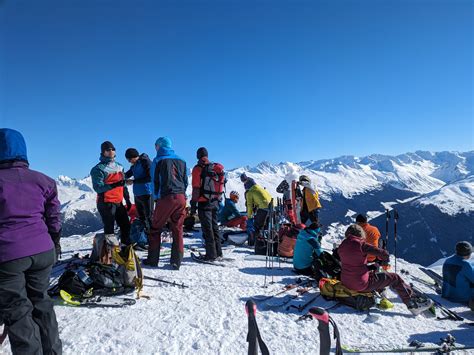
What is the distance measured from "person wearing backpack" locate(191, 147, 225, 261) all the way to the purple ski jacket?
484cm

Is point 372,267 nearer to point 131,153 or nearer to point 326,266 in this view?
point 326,266

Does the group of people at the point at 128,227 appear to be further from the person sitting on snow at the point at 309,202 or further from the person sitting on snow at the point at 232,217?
the person sitting on snow at the point at 232,217

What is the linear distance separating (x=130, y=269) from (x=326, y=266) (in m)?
4.44

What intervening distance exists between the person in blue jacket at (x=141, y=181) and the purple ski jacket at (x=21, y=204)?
516 centimetres

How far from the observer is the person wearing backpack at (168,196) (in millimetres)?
7430

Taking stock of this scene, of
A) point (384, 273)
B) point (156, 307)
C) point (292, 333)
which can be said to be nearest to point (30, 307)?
point (156, 307)

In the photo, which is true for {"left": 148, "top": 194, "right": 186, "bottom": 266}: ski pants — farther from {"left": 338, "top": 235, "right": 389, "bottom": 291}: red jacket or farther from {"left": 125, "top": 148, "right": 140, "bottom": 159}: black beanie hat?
{"left": 338, "top": 235, "right": 389, "bottom": 291}: red jacket

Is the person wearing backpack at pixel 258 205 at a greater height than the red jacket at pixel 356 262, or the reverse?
the person wearing backpack at pixel 258 205

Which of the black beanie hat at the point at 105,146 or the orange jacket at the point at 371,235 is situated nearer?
the black beanie hat at the point at 105,146

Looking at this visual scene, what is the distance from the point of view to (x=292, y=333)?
187 inches

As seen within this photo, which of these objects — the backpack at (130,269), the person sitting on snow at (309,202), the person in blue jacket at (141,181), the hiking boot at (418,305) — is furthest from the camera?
the person sitting on snow at (309,202)

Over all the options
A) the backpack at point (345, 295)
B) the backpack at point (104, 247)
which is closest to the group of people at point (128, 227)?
the backpack at point (345, 295)

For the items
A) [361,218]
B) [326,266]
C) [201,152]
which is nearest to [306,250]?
[326,266]

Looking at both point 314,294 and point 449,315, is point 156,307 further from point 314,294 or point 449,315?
point 449,315
